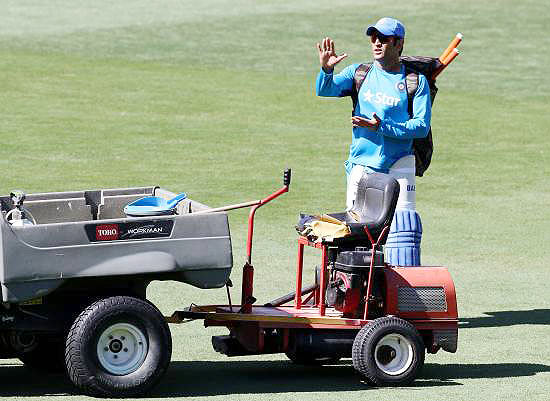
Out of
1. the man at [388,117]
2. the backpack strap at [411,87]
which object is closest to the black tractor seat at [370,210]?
the man at [388,117]

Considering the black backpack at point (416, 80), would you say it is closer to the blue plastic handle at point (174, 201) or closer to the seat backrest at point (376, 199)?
the seat backrest at point (376, 199)

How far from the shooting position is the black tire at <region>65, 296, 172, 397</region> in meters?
7.82

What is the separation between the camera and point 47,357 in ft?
28.3

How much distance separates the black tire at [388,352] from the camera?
834 cm

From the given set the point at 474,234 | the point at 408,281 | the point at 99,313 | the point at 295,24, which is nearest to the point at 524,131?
the point at 474,234

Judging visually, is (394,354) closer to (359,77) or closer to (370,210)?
(370,210)

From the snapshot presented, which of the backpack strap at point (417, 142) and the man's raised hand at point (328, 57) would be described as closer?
the man's raised hand at point (328, 57)

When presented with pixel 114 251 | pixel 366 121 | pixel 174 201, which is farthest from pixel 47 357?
pixel 366 121

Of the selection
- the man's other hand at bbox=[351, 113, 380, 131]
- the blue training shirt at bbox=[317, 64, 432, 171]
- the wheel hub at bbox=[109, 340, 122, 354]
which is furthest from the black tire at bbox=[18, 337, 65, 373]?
the blue training shirt at bbox=[317, 64, 432, 171]

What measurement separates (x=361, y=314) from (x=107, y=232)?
5.66 feet

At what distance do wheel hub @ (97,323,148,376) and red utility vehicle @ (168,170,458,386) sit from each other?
0.47 m

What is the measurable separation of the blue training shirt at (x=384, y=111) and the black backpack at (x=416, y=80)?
0.03 m

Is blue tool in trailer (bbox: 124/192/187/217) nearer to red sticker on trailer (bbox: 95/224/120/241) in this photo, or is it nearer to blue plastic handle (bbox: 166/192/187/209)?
blue plastic handle (bbox: 166/192/187/209)

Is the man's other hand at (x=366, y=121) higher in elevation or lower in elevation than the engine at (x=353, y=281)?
higher
